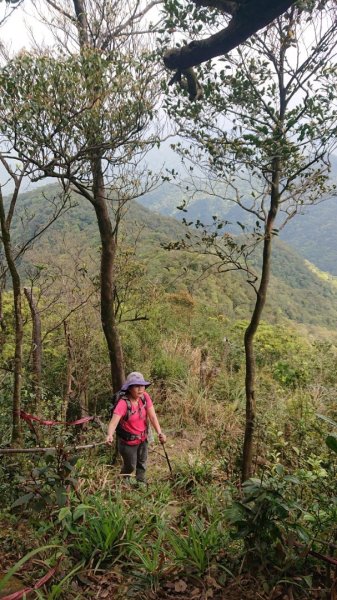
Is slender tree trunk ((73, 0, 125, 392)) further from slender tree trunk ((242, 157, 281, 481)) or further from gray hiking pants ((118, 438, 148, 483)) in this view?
slender tree trunk ((242, 157, 281, 481))

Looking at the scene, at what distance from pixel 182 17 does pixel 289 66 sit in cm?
90

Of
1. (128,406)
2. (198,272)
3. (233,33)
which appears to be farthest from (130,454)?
(233,33)

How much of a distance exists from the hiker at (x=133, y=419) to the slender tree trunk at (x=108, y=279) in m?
0.45

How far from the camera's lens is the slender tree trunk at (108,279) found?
180 inches

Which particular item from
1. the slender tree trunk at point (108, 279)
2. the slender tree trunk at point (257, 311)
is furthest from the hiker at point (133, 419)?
the slender tree trunk at point (257, 311)

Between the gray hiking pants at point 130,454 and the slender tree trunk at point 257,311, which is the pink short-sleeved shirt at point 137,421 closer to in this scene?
the gray hiking pants at point 130,454

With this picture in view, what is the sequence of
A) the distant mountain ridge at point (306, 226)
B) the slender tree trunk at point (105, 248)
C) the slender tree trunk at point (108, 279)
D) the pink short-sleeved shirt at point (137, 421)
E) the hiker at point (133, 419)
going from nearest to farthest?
1. the slender tree trunk at point (105, 248)
2. the hiker at point (133, 419)
3. the pink short-sleeved shirt at point (137, 421)
4. the slender tree trunk at point (108, 279)
5. the distant mountain ridge at point (306, 226)

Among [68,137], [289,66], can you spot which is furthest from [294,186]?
[68,137]

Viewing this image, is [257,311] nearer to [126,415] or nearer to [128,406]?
[128,406]

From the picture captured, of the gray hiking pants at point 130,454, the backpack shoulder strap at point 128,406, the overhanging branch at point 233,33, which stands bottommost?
the gray hiking pants at point 130,454

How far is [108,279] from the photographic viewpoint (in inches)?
189

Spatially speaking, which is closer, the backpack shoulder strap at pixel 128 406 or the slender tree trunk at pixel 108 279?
the backpack shoulder strap at pixel 128 406

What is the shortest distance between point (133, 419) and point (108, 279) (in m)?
1.45

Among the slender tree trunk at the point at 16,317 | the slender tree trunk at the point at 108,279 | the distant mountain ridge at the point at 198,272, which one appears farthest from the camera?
the distant mountain ridge at the point at 198,272
